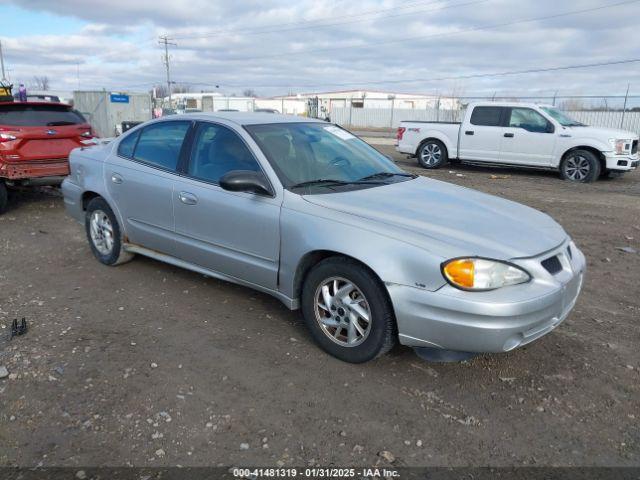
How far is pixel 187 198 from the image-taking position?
14.1ft

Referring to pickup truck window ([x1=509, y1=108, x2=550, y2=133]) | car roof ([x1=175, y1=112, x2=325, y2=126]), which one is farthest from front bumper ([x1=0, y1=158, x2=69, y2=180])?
pickup truck window ([x1=509, y1=108, x2=550, y2=133])

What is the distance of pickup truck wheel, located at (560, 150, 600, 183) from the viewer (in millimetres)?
11781

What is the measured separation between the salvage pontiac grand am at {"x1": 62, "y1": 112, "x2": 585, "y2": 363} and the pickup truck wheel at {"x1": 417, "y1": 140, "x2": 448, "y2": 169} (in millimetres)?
9647

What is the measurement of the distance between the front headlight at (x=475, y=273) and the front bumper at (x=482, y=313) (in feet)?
0.13

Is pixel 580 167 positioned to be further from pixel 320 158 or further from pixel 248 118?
pixel 248 118

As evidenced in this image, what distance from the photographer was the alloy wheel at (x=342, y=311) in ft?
11.0

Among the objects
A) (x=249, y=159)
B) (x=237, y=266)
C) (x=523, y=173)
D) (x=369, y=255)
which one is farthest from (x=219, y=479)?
(x=523, y=173)

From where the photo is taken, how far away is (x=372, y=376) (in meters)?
3.41

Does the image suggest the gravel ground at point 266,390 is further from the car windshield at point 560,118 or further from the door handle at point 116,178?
the car windshield at point 560,118

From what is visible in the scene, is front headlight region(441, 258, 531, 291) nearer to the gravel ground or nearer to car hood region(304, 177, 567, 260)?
car hood region(304, 177, 567, 260)

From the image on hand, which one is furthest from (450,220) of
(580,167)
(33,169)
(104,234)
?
(580,167)

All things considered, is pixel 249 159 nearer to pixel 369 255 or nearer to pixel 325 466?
pixel 369 255

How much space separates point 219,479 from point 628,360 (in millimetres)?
2873

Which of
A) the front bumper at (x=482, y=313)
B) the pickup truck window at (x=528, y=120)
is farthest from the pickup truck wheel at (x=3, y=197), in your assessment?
the pickup truck window at (x=528, y=120)
